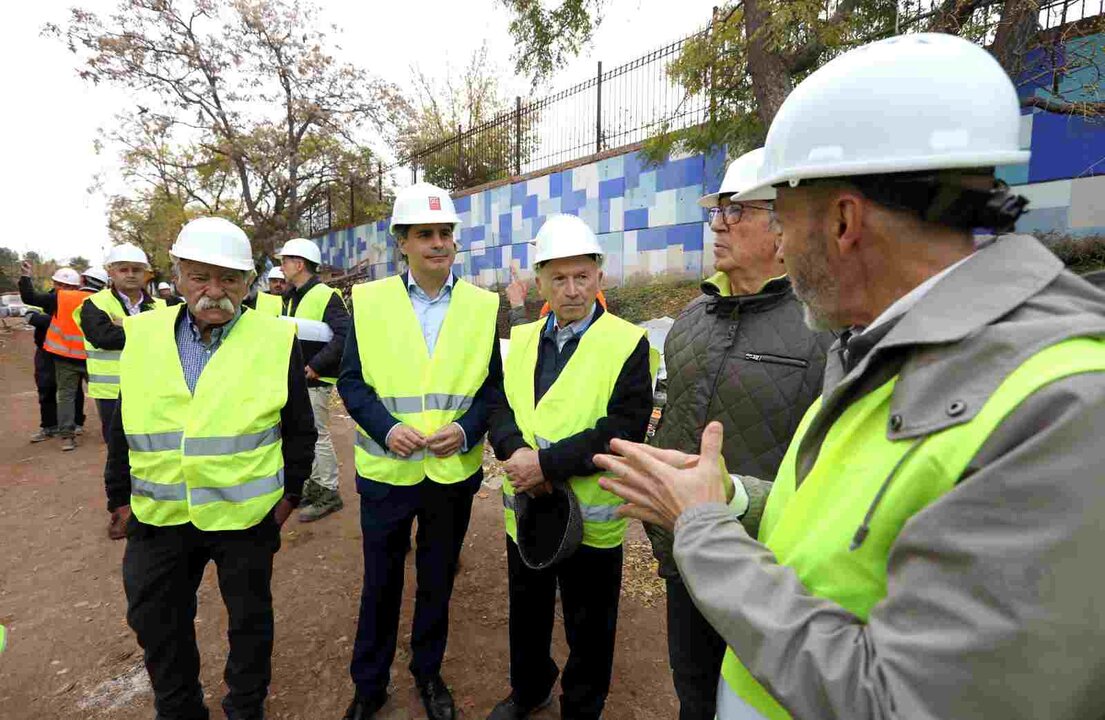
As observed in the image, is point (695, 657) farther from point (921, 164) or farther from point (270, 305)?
point (270, 305)

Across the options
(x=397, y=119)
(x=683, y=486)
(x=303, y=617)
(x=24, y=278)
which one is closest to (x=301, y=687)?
(x=303, y=617)

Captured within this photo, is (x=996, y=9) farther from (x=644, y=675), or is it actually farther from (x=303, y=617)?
(x=303, y=617)

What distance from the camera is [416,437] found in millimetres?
2473

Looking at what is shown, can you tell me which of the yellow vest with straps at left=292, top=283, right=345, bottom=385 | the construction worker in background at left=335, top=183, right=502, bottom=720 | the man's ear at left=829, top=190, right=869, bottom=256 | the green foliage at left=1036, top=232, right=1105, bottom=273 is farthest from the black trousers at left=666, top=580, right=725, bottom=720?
the green foliage at left=1036, top=232, right=1105, bottom=273

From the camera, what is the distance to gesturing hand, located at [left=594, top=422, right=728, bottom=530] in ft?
3.55

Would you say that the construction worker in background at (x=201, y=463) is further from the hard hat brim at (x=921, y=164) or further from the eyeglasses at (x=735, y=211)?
the hard hat brim at (x=921, y=164)

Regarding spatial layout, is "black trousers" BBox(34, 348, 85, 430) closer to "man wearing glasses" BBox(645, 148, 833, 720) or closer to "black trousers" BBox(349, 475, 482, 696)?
"black trousers" BBox(349, 475, 482, 696)

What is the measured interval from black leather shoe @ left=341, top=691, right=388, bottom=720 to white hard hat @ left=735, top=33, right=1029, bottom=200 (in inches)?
107

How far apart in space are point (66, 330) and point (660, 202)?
309 inches

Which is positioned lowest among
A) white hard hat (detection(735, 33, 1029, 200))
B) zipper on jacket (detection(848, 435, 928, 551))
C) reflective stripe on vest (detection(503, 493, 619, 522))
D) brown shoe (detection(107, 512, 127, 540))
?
brown shoe (detection(107, 512, 127, 540))

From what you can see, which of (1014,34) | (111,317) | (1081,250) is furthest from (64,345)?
(1081,250)

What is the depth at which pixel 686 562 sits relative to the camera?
966 millimetres

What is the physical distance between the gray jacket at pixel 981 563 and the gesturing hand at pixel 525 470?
4.66 feet

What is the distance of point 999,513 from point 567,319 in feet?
6.34
